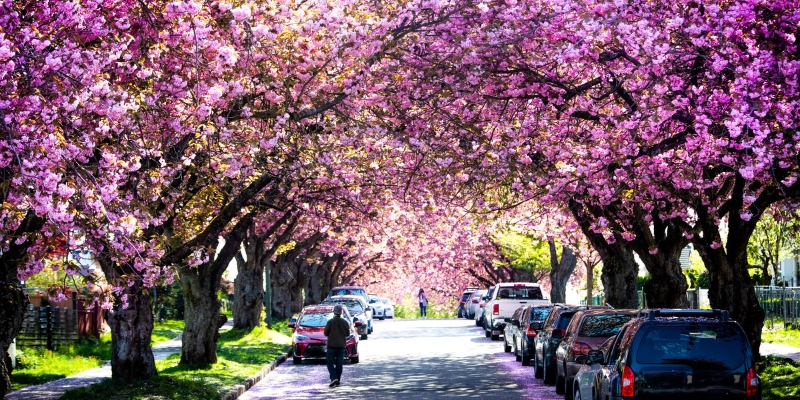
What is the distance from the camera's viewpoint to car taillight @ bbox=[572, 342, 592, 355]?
656 inches

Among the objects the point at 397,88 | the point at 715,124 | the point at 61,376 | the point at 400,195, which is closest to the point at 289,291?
the point at 400,195

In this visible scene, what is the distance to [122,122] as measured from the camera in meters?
11.3

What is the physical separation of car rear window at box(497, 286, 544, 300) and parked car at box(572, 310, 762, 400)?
26.8 meters

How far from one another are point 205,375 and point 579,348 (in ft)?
26.5

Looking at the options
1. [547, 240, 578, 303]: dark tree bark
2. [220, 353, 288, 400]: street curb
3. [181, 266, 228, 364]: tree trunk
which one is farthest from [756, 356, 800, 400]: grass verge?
[547, 240, 578, 303]: dark tree bark

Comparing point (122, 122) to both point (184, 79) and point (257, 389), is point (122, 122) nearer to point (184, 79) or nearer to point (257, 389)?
point (184, 79)

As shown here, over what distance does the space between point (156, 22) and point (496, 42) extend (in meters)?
5.32

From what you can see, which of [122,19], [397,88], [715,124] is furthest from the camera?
[397,88]

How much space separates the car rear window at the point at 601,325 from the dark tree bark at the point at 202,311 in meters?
9.37

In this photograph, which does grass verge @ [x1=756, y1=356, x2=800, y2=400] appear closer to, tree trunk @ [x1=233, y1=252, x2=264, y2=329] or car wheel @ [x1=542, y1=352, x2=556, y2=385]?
car wheel @ [x1=542, y1=352, x2=556, y2=385]

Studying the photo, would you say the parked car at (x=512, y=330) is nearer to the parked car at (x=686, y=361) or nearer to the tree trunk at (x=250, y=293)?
the tree trunk at (x=250, y=293)

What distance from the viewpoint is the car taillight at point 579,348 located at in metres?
16.7

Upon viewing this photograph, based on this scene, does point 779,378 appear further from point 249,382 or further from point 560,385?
point 249,382

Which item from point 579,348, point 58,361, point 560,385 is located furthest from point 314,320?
point 579,348
